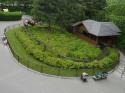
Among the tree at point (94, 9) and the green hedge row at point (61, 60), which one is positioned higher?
the tree at point (94, 9)

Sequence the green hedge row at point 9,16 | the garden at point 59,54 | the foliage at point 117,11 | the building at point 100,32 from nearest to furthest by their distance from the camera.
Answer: the garden at point 59,54
the foliage at point 117,11
the building at point 100,32
the green hedge row at point 9,16

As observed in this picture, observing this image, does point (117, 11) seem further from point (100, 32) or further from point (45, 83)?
point (45, 83)

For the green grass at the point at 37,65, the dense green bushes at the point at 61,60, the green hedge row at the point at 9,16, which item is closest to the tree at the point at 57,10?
the dense green bushes at the point at 61,60

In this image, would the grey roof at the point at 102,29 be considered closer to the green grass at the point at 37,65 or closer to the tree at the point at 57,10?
the tree at the point at 57,10

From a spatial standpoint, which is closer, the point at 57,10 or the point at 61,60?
the point at 61,60

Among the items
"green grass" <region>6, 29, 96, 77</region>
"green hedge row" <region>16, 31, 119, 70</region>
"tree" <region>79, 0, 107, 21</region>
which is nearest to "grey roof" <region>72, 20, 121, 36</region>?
"green hedge row" <region>16, 31, 119, 70</region>

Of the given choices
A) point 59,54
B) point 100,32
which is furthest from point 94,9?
point 59,54

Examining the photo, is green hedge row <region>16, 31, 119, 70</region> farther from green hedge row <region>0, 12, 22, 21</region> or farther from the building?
green hedge row <region>0, 12, 22, 21</region>
